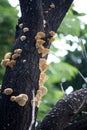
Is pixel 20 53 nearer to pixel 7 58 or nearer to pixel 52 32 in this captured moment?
pixel 7 58

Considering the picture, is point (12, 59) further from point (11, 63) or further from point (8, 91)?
point (8, 91)

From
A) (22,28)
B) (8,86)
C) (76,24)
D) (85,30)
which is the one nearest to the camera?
(8,86)

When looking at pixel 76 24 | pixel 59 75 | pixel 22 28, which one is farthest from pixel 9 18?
pixel 22 28

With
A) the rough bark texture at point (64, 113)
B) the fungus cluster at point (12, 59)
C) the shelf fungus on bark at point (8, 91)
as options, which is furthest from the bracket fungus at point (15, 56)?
the rough bark texture at point (64, 113)

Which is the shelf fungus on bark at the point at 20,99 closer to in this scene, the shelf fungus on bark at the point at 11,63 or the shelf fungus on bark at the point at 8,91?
the shelf fungus on bark at the point at 8,91

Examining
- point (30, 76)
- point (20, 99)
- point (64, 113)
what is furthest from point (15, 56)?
point (64, 113)

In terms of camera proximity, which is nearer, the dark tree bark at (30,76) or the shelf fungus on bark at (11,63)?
the dark tree bark at (30,76)

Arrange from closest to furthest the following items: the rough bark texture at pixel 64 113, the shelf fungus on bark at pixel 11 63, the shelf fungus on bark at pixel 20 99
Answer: the shelf fungus on bark at pixel 20 99 < the shelf fungus on bark at pixel 11 63 < the rough bark texture at pixel 64 113

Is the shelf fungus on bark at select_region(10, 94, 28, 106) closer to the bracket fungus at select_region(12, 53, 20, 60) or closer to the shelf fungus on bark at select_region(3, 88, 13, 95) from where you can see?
the shelf fungus on bark at select_region(3, 88, 13, 95)
